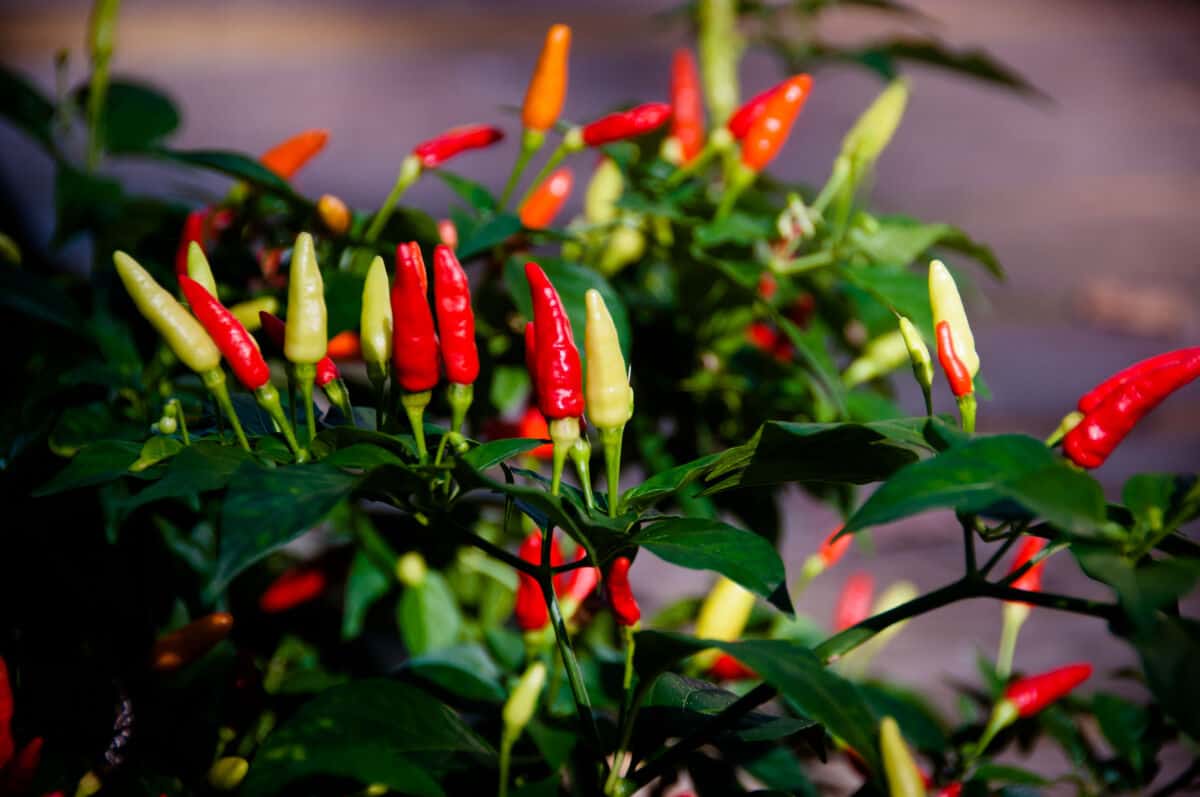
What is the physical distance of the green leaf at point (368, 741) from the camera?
366 mm

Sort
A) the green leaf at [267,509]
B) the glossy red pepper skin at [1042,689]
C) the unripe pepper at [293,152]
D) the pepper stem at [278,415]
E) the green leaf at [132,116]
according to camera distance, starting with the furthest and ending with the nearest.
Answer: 1. the green leaf at [132,116]
2. the unripe pepper at [293,152]
3. the glossy red pepper skin at [1042,689]
4. the pepper stem at [278,415]
5. the green leaf at [267,509]

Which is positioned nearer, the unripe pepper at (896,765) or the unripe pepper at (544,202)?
the unripe pepper at (896,765)

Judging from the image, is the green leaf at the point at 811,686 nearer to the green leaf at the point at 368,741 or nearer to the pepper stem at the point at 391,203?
the green leaf at the point at 368,741

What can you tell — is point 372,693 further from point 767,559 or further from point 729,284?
point 729,284

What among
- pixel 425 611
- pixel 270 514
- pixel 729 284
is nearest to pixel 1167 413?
pixel 729 284

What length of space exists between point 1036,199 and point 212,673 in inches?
95.7

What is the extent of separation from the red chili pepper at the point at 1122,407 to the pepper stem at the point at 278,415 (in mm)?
337

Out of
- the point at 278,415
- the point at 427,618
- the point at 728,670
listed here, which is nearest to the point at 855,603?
the point at 728,670

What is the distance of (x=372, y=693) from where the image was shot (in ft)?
1.38

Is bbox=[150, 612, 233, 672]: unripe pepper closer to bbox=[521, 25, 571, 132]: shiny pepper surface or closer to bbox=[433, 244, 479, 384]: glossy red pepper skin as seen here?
bbox=[433, 244, 479, 384]: glossy red pepper skin

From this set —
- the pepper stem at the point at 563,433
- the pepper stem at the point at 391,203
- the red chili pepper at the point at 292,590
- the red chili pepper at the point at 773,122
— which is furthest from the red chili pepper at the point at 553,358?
the red chili pepper at the point at 292,590

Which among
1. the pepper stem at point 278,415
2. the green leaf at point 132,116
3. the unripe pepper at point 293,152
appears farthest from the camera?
the green leaf at point 132,116

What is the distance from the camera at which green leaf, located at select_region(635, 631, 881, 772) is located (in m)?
0.33

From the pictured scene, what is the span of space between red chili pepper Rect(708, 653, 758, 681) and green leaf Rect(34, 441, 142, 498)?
0.44 m
